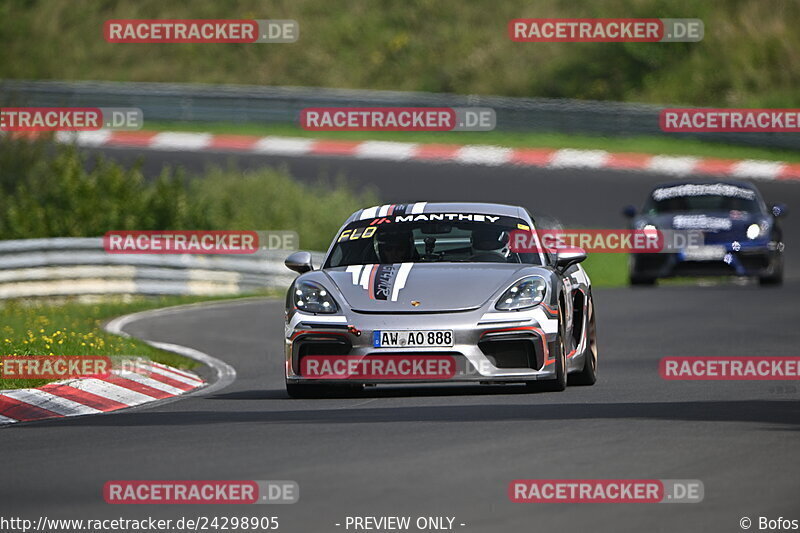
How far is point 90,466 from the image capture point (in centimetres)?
823

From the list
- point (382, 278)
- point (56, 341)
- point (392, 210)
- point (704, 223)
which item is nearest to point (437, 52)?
point (704, 223)

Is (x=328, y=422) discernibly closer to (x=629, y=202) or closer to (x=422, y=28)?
(x=629, y=202)

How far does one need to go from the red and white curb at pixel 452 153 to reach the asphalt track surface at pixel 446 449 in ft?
61.7

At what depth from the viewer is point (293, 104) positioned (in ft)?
128

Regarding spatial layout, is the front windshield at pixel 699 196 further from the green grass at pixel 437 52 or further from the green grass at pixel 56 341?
the green grass at pixel 437 52

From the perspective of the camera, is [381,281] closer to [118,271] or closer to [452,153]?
[118,271]

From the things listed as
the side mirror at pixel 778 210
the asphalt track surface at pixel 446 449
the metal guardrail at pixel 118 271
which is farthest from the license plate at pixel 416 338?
the side mirror at pixel 778 210

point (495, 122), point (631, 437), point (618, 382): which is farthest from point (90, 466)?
point (495, 122)

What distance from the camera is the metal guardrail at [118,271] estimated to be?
22.9 m

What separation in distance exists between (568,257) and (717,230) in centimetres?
1053

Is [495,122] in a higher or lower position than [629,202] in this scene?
higher

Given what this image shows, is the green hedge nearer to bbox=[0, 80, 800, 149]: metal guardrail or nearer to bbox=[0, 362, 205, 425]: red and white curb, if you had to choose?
bbox=[0, 80, 800, 149]: metal guardrail

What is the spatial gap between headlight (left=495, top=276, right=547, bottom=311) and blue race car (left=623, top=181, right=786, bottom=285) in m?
11.0

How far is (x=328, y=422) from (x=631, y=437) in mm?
1865
